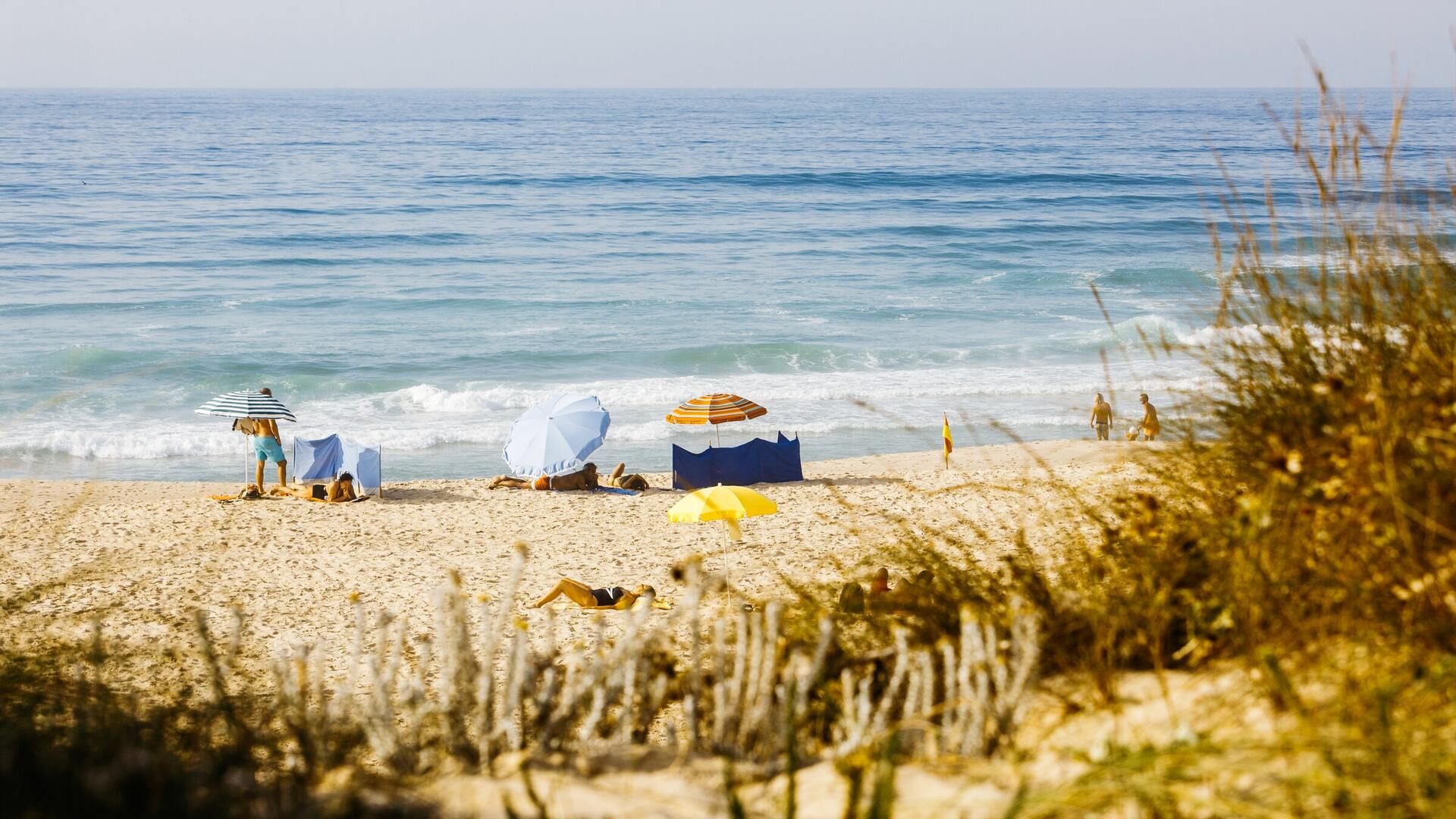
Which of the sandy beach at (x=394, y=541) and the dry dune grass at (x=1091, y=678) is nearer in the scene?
the dry dune grass at (x=1091, y=678)

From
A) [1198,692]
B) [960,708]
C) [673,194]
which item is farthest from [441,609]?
[673,194]

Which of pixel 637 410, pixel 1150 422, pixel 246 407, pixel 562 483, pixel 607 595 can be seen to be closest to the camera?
pixel 1150 422

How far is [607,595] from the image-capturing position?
9.58 m

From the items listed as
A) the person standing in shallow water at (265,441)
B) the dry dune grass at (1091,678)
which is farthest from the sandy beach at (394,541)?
the dry dune grass at (1091,678)

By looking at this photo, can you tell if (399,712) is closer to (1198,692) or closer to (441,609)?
(441,609)

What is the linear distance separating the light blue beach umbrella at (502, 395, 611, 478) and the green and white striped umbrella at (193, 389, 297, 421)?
3002mm

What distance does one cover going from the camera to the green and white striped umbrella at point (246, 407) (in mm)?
14320

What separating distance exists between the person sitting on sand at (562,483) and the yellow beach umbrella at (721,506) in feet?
19.2

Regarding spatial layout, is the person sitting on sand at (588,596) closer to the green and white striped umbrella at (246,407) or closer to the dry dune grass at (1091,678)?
the dry dune grass at (1091,678)

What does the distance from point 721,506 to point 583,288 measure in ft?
74.0

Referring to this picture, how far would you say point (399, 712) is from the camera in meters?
6.35

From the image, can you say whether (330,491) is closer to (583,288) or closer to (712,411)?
(712,411)

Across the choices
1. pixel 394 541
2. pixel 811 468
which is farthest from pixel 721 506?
pixel 811 468

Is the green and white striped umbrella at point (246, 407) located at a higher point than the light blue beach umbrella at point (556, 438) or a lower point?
higher
